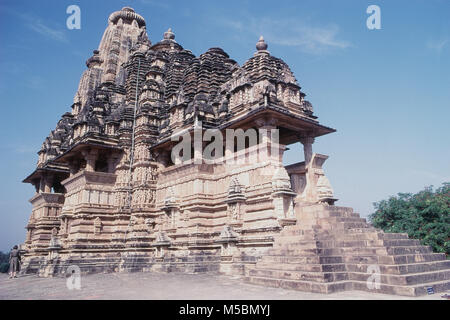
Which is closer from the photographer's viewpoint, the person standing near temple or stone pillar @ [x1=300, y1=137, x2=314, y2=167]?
stone pillar @ [x1=300, y1=137, x2=314, y2=167]

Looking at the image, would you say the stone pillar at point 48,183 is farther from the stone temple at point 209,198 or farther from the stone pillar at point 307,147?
the stone pillar at point 307,147

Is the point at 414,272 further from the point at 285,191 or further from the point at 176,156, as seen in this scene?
the point at 176,156

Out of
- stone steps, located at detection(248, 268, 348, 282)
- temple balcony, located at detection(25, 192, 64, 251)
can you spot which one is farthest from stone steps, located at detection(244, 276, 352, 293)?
temple balcony, located at detection(25, 192, 64, 251)

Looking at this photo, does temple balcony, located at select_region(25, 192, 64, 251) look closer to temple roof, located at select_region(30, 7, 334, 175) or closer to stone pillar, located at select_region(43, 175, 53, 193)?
stone pillar, located at select_region(43, 175, 53, 193)

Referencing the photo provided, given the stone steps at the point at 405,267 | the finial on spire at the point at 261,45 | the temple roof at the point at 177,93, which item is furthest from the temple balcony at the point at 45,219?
the stone steps at the point at 405,267

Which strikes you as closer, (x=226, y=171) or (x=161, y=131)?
(x=226, y=171)

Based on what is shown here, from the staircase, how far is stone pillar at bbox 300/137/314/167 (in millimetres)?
4672

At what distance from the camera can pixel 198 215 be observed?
16031 millimetres

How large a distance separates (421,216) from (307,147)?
11.4 m

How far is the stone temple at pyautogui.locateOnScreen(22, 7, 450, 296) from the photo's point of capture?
9.70 meters

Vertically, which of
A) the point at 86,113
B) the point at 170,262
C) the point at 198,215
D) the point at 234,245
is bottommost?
the point at 170,262

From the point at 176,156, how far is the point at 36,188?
17749 mm

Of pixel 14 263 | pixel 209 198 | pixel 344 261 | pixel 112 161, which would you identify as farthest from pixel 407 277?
pixel 14 263
